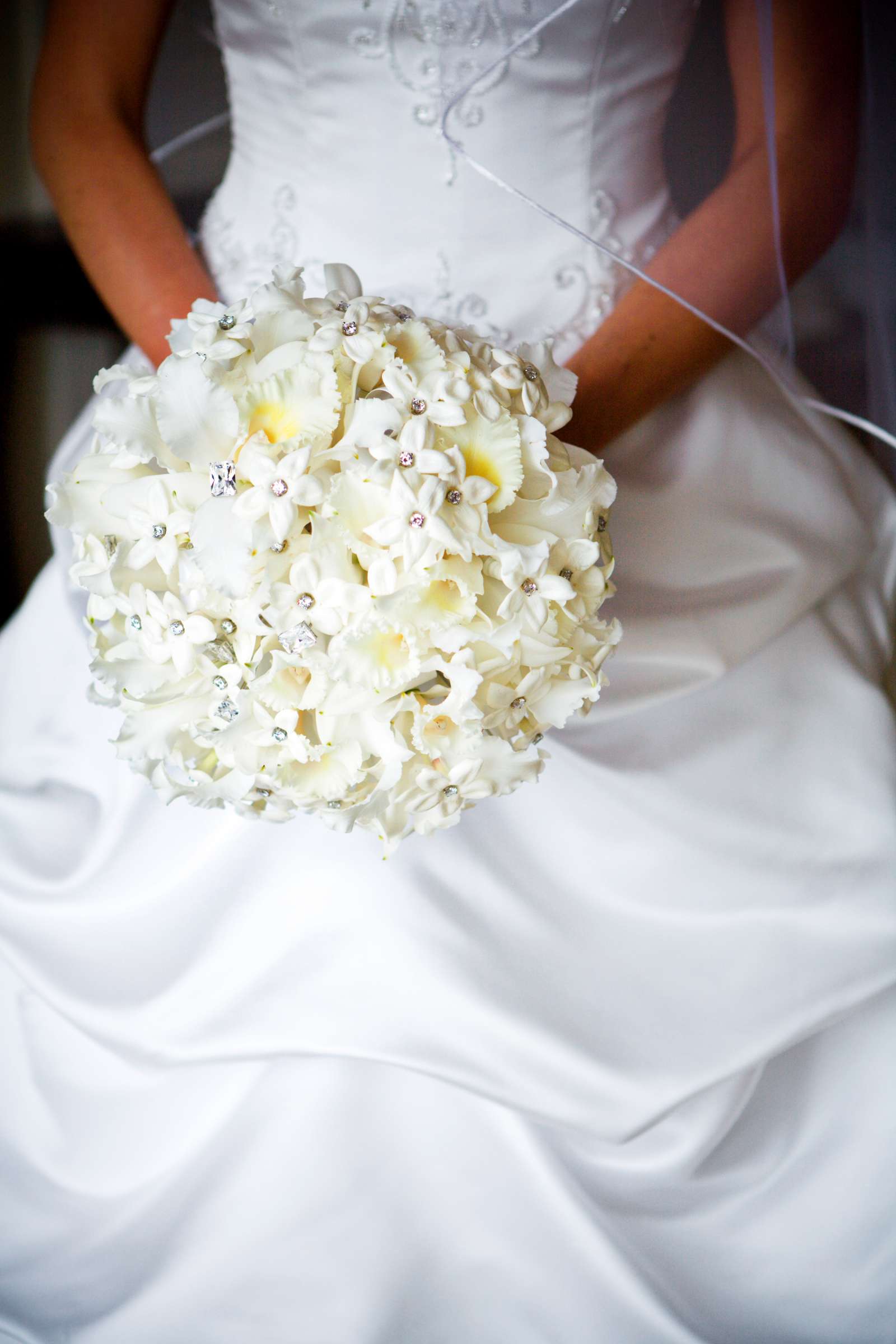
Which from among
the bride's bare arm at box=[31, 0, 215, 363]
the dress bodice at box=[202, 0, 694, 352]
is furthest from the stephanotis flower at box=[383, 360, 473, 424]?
the bride's bare arm at box=[31, 0, 215, 363]

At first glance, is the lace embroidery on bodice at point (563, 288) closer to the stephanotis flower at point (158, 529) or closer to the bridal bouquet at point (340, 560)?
the bridal bouquet at point (340, 560)

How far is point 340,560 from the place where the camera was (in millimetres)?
563

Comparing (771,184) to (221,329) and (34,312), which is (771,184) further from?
(34,312)

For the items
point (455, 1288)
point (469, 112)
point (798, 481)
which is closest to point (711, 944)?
point (455, 1288)

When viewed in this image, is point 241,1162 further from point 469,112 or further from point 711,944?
point 469,112

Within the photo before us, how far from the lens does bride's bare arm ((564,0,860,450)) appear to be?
79cm

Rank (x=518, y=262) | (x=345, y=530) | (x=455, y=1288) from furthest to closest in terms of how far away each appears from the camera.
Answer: (x=518, y=262)
(x=455, y=1288)
(x=345, y=530)

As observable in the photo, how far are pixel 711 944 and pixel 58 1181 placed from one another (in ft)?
1.93

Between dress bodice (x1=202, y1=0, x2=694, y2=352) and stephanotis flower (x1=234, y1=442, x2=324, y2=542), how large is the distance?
1.21 ft

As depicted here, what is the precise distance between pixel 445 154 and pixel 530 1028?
0.74 m

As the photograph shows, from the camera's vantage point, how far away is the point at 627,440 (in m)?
0.95

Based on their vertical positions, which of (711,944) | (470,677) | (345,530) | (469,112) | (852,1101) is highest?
(469,112)

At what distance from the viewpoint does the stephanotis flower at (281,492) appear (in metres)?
0.55

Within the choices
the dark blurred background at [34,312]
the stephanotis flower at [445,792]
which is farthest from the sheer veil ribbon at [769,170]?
the dark blurred background at [34,312]
